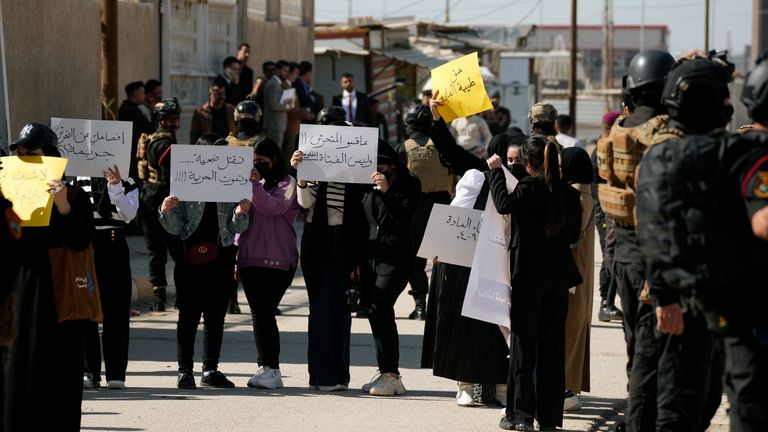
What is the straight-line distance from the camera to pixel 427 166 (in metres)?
12.5

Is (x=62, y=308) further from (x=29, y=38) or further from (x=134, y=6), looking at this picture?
(x=134, y=6)

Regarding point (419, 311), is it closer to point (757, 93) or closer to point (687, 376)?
point (687, 376)

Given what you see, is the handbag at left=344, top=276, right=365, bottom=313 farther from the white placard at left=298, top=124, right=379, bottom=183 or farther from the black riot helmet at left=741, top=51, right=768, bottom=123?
the black riot helmet at left=741, top=51, right=768, bottom=123

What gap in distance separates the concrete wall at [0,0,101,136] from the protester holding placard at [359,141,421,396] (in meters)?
4.88

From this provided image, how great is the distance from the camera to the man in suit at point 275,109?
2155cm

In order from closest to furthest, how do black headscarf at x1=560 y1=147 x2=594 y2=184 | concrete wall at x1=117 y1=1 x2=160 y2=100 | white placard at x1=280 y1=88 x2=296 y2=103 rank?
black headscarf at x1=560 y1=147 x2=594 y2=184
concrete wall at x1=117 y1=1 x2=160 y2=100
white placard at x1=280 y1=88 x2=296 y2=103

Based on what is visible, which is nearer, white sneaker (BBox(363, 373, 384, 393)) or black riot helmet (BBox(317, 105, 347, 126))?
white sneaker (BBox(363, 373, 384, 393))

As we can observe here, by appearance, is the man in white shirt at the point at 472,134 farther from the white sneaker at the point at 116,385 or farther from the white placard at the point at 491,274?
the white placard at the point at 491,274

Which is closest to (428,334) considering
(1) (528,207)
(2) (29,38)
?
(1) (528,207)

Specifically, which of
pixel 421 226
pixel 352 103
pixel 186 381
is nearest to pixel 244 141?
pixel 186 381

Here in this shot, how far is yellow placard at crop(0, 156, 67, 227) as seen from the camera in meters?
7.04

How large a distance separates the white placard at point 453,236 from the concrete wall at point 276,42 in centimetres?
1543

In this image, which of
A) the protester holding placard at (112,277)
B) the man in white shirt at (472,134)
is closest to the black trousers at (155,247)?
A: the protester holding placard at (112,277)

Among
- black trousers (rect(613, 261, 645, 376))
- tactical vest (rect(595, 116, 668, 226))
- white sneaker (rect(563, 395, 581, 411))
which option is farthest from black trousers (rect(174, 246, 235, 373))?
black trousers (rect(613, 261, 645, 376))
